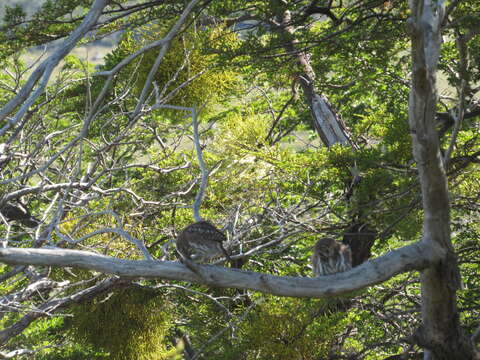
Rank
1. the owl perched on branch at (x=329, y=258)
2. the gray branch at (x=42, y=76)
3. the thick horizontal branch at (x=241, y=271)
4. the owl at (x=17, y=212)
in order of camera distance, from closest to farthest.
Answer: the gray branch at (x=42, y=76) < the thick horizontal branch at (x=241, y=271) < the owl perched on branch at (x=329, y=258) < the owl at (x=17, y=212)

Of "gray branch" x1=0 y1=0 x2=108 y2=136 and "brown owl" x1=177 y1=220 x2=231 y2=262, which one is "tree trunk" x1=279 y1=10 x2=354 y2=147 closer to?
"brown owl" x1=177 y1=220 x2=231 y2=262

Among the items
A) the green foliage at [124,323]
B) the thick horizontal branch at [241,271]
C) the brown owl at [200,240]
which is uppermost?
the brown owl at [200,240]

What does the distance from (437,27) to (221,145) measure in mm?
2955

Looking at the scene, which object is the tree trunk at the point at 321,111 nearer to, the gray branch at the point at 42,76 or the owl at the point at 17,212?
the owl at the point at 17,212

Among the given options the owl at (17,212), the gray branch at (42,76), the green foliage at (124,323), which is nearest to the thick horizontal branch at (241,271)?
the gray branch at (42,76)

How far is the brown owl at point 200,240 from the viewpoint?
9.01 ft

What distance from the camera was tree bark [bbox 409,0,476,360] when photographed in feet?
9.27

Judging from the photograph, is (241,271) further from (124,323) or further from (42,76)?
(124,323)

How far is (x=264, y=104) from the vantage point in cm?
867

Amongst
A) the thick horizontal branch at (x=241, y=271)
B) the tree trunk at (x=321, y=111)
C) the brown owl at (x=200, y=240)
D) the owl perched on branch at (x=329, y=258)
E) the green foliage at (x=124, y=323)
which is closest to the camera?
the thick horizontal branch at (x=241, y=271)

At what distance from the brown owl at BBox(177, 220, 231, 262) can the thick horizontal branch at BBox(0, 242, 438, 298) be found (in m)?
0.19

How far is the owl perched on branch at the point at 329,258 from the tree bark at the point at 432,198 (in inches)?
20.3

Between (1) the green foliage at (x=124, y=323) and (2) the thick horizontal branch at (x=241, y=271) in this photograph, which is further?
(1) the green foliage at (x=124, y=323)

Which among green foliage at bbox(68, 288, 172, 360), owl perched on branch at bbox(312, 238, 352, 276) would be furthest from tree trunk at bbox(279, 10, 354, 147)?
owl perched on branch at bbox(312, 238, 352, 276)
